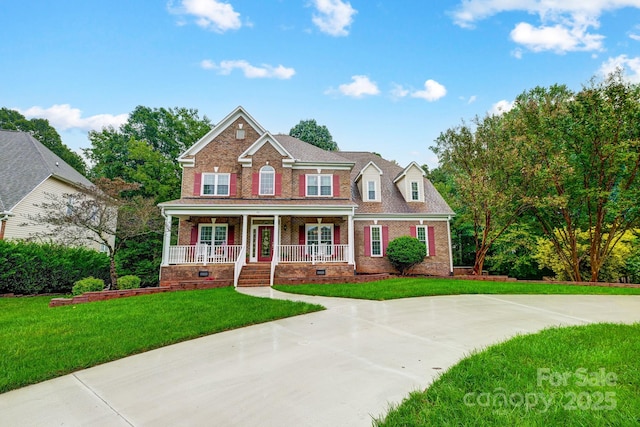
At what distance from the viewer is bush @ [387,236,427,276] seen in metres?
15.3

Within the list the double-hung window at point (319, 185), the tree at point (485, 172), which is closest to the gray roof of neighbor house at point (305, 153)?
the double-hung window at point (319, 185)

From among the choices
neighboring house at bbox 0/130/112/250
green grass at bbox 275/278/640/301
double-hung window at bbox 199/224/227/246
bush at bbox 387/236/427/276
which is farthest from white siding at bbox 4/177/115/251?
bush at bbox 387/236/427/276

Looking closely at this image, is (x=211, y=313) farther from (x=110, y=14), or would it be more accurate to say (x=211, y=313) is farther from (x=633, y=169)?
(x=633, y=169)

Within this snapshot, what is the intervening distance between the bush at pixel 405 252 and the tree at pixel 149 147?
16.9 meters

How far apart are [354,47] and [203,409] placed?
54.5 ft

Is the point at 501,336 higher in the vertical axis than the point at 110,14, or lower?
lower

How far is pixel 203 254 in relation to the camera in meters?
13.5

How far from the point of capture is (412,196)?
17.6 meters

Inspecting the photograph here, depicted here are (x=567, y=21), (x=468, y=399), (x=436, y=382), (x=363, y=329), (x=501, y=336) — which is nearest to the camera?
(x=468, y=399)

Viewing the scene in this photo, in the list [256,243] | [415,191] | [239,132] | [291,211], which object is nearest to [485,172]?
[415,191]

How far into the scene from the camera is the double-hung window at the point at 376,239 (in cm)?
1636

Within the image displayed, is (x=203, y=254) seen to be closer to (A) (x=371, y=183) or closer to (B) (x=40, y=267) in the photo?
(B) (x=40, y=267)

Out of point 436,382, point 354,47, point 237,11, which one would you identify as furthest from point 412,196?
point 436,382

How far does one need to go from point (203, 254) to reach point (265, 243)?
10.3ft
